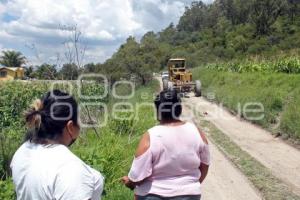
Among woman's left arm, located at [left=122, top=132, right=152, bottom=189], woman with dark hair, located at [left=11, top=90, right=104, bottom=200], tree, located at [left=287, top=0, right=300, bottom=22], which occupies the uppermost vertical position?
tree, located at [left=287, top=0, right=300, bottom=22]

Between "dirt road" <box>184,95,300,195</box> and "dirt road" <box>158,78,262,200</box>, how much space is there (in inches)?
31.6

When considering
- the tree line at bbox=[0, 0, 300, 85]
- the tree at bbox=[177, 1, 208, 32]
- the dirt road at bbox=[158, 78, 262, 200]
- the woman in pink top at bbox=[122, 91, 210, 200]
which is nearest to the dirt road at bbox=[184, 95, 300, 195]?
the dirt road at bbox=[158, 78, 262, 200]

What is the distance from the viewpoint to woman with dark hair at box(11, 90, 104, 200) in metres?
2.12

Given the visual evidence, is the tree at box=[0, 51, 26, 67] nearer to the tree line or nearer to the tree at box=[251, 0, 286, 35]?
the tree line

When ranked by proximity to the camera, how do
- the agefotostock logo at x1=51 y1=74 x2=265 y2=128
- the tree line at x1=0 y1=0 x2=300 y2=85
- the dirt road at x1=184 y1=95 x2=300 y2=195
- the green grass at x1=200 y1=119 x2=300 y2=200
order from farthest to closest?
the tree line at x1=0 y1=0 x2=300 y2=85 < the dirt road at x1=184 y1=95 x2=300 y2=195 < the agefotostock logo at x1=51 y1=74 x2=265 y2=128 < the green grass at x1=200 y1=119 x2=300 y2=200

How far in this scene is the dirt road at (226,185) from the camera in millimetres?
7512

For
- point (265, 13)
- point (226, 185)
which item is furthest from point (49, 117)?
point (265, 13)

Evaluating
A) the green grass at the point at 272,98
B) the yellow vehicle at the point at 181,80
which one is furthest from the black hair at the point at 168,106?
the yellow vehicle at the point at 181,80

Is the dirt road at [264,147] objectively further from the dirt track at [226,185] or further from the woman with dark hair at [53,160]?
the woman with dark hair at [53,160]

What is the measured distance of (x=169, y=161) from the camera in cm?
349

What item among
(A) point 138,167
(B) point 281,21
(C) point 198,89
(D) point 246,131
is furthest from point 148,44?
(A) point 138,167

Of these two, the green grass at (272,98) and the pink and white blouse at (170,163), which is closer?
the pink and white blouse at (170,163)

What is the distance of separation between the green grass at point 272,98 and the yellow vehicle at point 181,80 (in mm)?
1756

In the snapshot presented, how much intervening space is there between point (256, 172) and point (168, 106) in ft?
19.3
